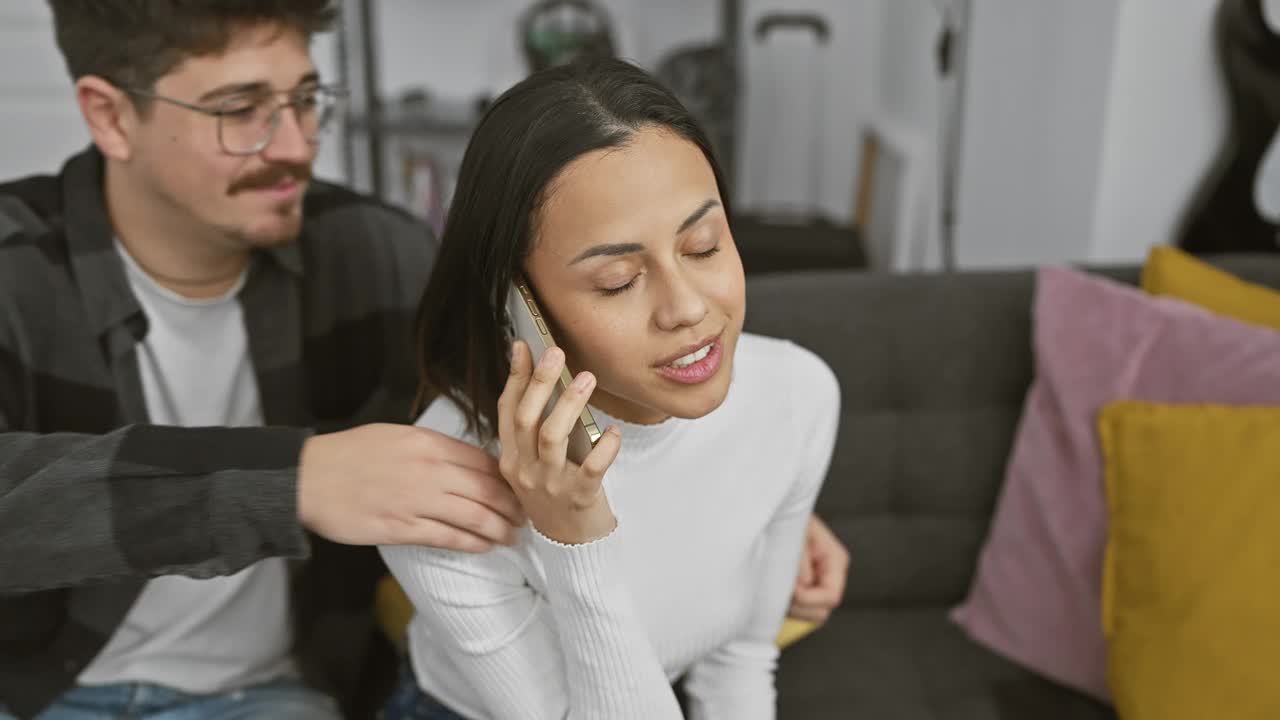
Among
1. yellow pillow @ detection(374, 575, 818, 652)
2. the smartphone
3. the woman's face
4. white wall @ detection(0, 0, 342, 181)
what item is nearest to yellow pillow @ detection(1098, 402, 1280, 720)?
yellow pillow @ detection(374, 575, 818, 652)

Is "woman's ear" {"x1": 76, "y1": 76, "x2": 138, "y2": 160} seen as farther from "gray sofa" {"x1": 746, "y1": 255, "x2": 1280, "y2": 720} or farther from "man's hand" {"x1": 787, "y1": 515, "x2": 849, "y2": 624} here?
"man's hand" {"x1": 787, "y1": 515, "x2": 849, "y2": 624}

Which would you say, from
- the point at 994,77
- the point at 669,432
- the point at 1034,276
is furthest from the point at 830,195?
the point at 669,432

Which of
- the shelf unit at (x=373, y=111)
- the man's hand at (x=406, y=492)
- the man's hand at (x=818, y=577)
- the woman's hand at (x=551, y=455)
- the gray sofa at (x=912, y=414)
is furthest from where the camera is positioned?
the shelf unit at (x=373, y=111)

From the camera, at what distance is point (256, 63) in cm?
134

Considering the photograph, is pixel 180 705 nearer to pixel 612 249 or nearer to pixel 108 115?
pixel 108 115

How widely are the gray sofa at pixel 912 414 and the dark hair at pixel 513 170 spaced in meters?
0.64

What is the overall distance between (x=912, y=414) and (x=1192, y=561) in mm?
474

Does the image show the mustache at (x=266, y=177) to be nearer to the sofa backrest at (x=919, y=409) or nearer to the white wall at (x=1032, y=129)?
the sofa backrest at (x=919, y=409)

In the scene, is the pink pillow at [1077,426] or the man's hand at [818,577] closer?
the man's hand at [818,577]

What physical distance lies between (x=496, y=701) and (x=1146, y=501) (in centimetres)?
79

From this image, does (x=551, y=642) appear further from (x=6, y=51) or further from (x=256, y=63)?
(x=6, y=51)

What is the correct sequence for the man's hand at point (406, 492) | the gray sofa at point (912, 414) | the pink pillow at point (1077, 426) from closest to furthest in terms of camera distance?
the man's hand at point (406, 492) → the pink pillow at point (1077, 426) → the gray sofa at point (912, 414)

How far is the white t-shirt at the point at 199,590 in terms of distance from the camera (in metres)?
1.41

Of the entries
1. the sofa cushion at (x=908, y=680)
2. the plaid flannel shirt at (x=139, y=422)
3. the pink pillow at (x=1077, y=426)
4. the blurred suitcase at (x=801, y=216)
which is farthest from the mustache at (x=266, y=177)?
the blurred suitcase at (x=801, y=216)
